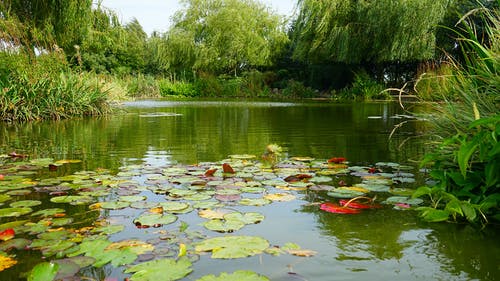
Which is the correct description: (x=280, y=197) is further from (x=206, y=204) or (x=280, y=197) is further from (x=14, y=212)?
(x=14, y=212)

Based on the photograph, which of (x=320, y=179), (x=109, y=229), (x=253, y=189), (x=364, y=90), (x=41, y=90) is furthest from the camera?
(x=364, y=90)

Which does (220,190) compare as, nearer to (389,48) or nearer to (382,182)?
(382,182)

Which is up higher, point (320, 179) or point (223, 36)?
point (223, 36)

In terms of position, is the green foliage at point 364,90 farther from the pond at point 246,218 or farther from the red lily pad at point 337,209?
the red lily pad at point 337,209

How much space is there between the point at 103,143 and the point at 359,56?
52.2ft

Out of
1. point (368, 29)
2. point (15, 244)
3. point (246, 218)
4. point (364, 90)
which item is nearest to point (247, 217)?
point (246, 218)

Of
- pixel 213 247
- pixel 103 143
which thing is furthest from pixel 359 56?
pixel 213 247

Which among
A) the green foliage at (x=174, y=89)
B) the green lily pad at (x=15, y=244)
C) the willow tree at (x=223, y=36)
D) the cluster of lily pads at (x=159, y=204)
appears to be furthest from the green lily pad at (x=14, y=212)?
the willow tree at (x=223, y=36)

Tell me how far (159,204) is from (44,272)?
93 centimetres

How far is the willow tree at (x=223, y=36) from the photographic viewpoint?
2777 cm

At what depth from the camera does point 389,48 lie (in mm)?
17562

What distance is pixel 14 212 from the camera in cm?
208

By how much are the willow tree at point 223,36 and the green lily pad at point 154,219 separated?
25887 millimetres

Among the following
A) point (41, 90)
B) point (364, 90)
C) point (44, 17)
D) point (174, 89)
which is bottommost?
point (41, 90)
